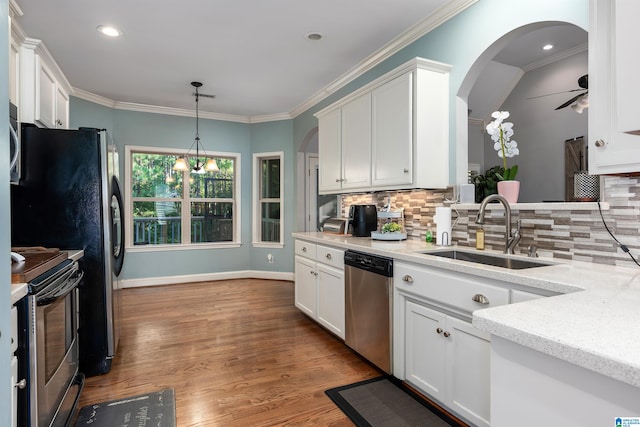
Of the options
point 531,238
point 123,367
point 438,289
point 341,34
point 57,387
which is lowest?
point 123,367

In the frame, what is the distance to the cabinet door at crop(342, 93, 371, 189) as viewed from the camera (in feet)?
10.4

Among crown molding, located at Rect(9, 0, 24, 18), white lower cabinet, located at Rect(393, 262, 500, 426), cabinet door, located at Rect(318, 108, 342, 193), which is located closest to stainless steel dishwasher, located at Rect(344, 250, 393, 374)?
white lower cabinet, located at Rect(393, 262, 500, 426)

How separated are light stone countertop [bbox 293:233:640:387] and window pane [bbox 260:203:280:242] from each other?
4588 mm

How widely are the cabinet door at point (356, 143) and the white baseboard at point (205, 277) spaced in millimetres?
2648

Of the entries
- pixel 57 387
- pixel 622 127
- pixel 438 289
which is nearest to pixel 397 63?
pixel 438 289

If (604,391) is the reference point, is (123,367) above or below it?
below

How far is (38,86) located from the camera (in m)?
2.90

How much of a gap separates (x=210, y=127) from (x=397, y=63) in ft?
11.2

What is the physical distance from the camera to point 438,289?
1.96 m

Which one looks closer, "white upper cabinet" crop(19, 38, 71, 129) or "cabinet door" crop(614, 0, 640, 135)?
"cabinet door" crop(614, 0, 640, 135)

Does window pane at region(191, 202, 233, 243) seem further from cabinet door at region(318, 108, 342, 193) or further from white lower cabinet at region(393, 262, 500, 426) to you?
white lower cabinet at region(393, 262, 500, 426)

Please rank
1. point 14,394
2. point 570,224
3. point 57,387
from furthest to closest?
point 570,224
point 57,387
point 14,394

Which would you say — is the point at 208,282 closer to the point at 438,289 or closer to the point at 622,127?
the point at 438,289

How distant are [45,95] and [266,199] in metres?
3.29
